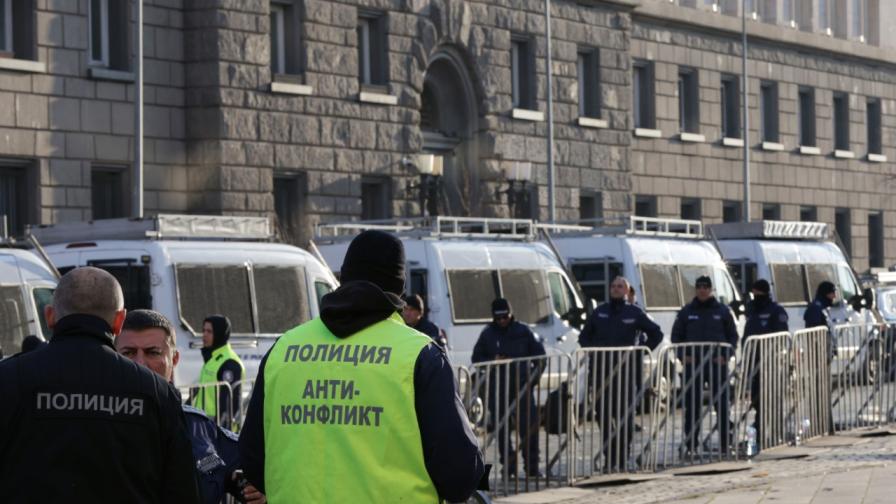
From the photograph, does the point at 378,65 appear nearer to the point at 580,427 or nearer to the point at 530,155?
the point at 530,155

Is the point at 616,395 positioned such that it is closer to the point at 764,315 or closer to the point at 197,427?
the point at 764,315

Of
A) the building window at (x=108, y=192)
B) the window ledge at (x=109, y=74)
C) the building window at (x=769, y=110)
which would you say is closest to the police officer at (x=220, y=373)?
the window ledge at (x=109, y=74)

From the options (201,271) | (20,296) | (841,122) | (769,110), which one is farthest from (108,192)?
(841,122)

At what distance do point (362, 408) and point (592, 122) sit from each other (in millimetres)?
34982

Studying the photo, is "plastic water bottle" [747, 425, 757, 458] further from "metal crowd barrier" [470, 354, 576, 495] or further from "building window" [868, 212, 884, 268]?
Result: "building window" [868, 212, 884, 268]

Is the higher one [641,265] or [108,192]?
[108,192]

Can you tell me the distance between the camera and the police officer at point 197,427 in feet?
20.3

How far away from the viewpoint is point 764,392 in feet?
59.3

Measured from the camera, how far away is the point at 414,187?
34.6 meters

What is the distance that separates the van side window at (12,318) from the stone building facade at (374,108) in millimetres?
12243

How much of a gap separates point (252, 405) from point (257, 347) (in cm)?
1209

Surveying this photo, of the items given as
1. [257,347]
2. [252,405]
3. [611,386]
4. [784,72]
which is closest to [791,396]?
[611,386]

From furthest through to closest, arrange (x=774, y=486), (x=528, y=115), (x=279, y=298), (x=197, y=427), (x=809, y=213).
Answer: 1. (x=809, y=213)
2. (x=528, y=115)
3. (x=279, y=298)
4. (x=774, y=486)
5. (x=197, y=427)

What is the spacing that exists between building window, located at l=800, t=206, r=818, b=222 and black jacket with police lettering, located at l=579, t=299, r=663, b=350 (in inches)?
1297
